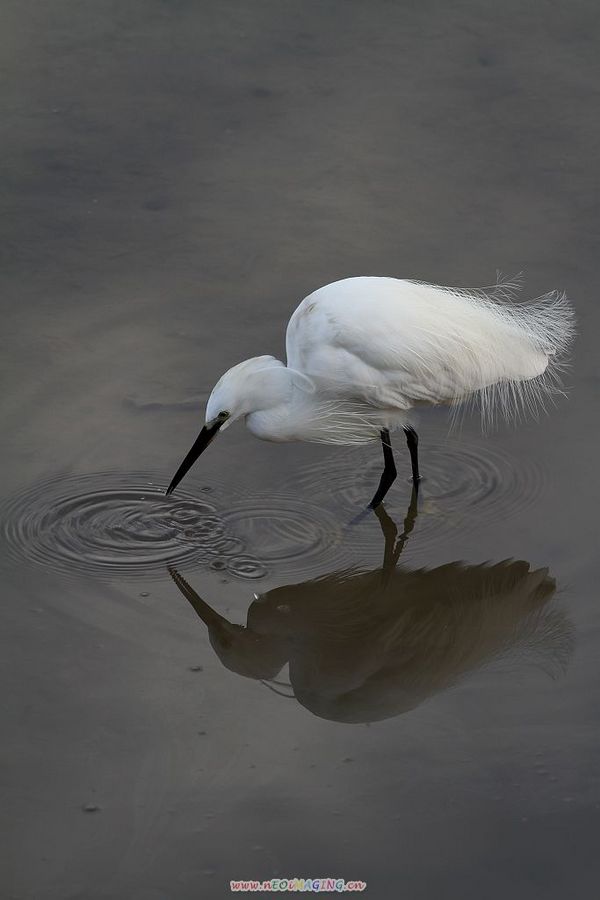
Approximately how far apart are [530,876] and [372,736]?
69cm

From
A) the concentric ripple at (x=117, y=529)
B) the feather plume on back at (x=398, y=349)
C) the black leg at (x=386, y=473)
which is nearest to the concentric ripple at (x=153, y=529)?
the concentric ripple at (x=117, y=529)

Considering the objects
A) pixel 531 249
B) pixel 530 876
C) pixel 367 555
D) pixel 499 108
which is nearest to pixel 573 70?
pixel 499 108

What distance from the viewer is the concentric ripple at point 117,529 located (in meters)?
4.81

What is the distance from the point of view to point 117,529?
5.00 metres

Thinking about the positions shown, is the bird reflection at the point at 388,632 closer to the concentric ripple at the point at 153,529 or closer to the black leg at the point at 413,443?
the concentric ripple at the point at 153,529

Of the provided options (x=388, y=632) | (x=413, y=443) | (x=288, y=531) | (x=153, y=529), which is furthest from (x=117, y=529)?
(x=413, y=443)

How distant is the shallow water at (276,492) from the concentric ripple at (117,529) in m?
0.01

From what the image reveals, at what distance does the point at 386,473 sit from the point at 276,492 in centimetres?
47

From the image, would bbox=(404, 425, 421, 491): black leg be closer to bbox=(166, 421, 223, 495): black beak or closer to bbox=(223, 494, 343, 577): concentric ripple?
bbox=(223, 494, 343, 577): concentric ripple

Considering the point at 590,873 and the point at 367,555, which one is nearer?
the point at 590,873

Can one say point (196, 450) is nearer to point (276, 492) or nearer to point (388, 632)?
point (276, 492)

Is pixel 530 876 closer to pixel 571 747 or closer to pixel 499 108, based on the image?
pixel 571 747

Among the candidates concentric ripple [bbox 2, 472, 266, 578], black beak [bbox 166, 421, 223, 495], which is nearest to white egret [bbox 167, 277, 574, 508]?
black beak [bbox 166, 421, 223, 495]

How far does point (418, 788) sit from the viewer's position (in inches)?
150
